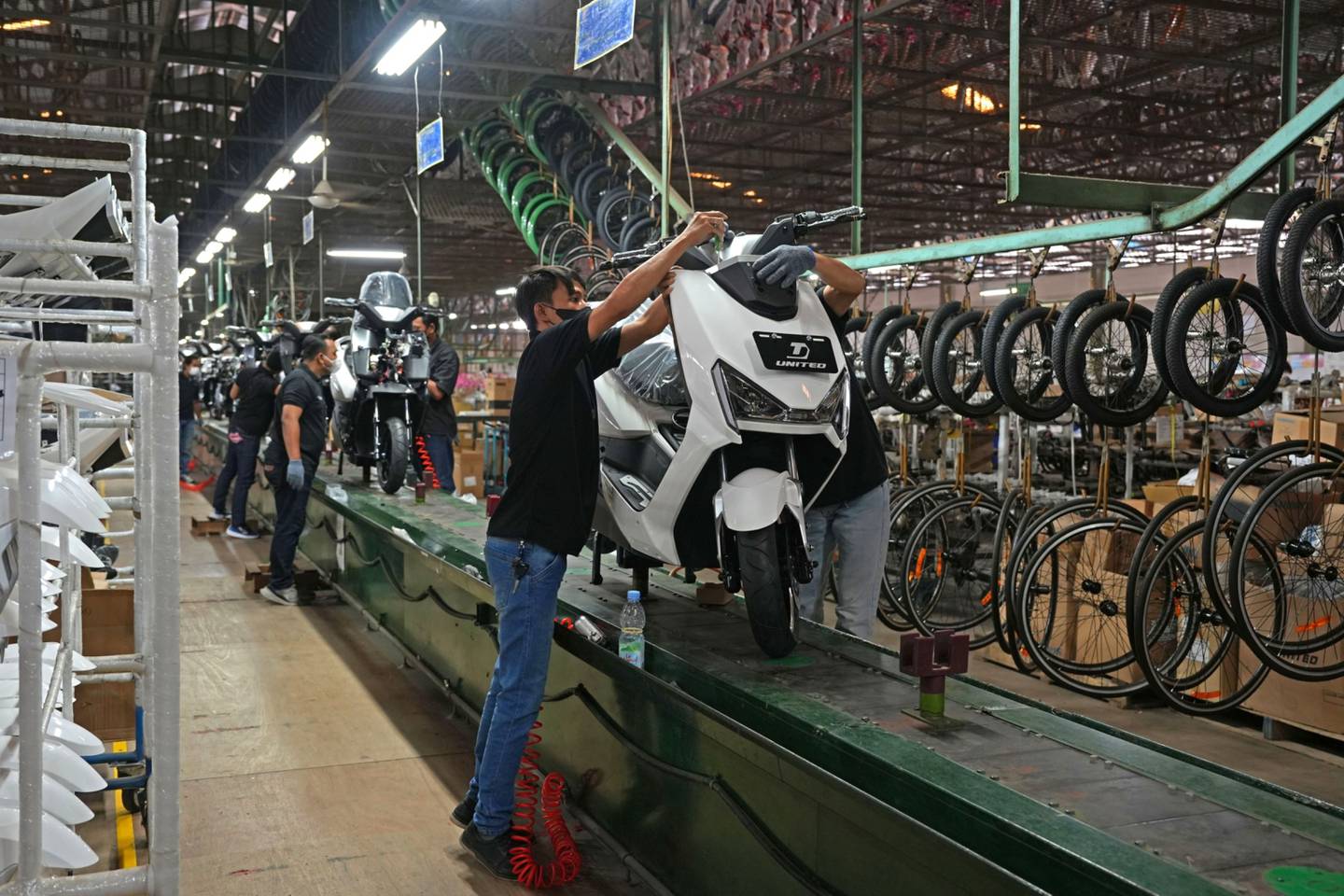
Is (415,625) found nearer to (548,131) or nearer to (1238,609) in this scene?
(1238,609)

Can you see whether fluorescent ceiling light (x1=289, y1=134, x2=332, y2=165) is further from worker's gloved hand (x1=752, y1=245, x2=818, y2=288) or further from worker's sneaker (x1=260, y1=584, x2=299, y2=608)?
worker's gloved hand (x1=752, y1=245, x2=818, y2=288)

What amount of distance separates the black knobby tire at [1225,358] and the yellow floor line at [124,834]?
12.1 ft

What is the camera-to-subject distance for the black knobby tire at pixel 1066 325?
468 centimetres

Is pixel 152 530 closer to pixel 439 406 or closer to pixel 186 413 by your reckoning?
pixel 439 406

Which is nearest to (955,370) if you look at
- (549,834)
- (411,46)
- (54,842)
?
(549,834)

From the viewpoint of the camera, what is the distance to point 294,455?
7270 mm

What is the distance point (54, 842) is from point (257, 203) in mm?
12329

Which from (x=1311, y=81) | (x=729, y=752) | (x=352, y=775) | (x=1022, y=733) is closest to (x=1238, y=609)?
(x=1022, y=733)

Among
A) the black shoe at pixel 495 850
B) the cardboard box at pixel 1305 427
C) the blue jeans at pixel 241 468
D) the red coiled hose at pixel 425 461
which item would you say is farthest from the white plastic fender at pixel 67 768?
the blue jeans at pixel 241 468

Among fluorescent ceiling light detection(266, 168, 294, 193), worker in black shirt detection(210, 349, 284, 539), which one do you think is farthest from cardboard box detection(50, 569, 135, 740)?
fluorescent ceiling light detection(266, 168, 294, 193)

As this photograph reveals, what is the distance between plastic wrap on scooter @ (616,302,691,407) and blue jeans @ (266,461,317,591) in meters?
4.11

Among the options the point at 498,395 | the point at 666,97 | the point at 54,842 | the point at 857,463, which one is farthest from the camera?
the point at 498,395

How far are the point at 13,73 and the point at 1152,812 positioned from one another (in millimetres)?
10957

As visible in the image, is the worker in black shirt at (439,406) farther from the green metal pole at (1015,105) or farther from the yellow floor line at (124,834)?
the green metal pole at (1015,105)
